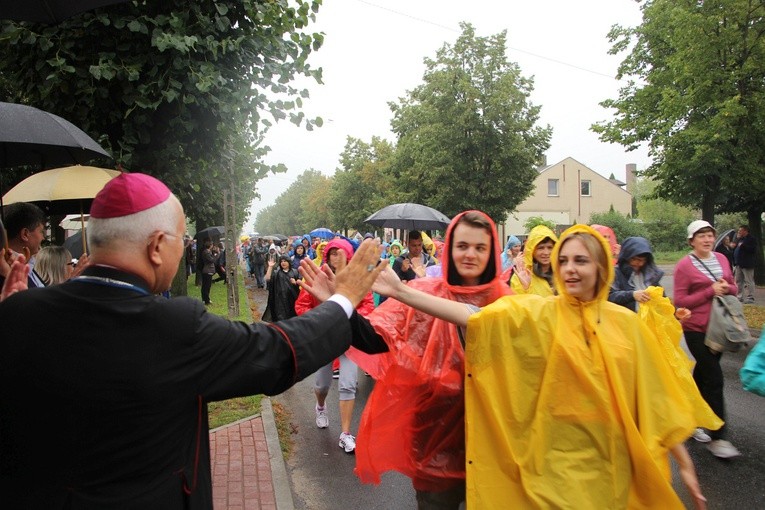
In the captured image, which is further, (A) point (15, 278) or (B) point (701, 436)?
(B) point (701, 436)

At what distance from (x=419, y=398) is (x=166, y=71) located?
3340 mm

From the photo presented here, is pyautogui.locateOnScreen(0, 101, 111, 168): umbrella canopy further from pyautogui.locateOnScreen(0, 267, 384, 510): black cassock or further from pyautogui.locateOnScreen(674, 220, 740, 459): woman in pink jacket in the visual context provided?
pyautogui.locateOnScreen(674, 220, 740, 459): woman in pink jacket

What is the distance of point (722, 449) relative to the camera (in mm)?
5223

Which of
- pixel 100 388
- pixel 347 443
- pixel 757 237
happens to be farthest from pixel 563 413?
pixel 757 237

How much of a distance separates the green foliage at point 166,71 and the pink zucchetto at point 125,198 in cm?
305

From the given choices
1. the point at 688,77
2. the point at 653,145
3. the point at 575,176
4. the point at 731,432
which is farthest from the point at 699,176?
the point at 575,176

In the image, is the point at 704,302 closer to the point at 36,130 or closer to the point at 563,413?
the point at 563,413

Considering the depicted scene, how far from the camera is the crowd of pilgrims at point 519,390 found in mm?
2443

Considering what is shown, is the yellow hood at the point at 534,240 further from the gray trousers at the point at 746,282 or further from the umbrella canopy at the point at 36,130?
the gray trousers at the point at 746,282

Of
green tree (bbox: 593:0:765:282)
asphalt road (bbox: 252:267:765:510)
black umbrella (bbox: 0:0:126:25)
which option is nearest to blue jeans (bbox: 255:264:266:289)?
green tree (bbox: 593:0:765:282)

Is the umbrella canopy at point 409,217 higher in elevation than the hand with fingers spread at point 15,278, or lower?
higher

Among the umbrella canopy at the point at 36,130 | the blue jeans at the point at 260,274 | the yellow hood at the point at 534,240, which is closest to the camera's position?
the umbrella canopy at the point at 36,130

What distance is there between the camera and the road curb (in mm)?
4305

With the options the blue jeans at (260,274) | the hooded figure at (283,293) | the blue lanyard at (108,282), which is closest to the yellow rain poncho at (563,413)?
the blue lanyard at (108,282)
